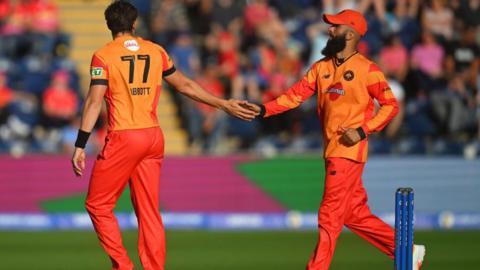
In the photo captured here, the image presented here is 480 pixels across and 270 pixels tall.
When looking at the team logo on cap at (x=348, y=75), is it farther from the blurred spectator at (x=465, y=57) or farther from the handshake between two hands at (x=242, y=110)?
the blurred spectator at (x=465, y=57)

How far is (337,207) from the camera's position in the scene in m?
8.48

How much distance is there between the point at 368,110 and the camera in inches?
341

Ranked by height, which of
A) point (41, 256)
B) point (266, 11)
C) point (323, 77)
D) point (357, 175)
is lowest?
point (41, 256)

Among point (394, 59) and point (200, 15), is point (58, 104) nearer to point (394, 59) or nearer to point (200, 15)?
point (200, 15)

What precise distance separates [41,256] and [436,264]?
395 centimetres

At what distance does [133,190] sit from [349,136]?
5.38 ft

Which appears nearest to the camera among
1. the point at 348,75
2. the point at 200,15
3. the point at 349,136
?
the point at 349,136

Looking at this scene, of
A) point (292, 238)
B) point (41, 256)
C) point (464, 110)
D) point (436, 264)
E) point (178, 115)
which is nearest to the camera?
point (436, 264)

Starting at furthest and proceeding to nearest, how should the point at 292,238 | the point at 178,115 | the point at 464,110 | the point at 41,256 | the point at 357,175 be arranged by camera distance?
the point at 178,115 → the point at 464,110 → the point at 292,238 → the point at 41,256 → the point at 357,175

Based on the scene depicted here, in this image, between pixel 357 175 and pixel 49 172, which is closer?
pixel 357 175

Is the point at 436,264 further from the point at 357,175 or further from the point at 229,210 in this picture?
the point at 229,210

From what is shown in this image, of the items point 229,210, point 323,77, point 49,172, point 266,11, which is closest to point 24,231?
point 49,172

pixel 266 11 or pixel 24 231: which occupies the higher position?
pixel 266 11

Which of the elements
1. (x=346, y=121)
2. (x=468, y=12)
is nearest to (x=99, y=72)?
(x=346, y=121)
